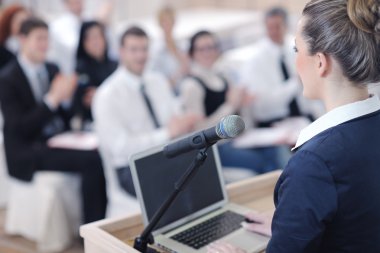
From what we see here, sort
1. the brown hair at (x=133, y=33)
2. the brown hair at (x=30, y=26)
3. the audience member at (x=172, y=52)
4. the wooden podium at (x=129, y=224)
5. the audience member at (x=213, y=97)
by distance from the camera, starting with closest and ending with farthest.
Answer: the wooden podium at (x=129, y=224) < the brown hair at (x=133, y=33) < the audience member at (x=213, y=97) < the brown hair at (x=30, y=26) < the audience member at (x=172, y=52)

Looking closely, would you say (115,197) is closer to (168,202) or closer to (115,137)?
(115,137)

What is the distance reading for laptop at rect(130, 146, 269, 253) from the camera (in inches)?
53.1

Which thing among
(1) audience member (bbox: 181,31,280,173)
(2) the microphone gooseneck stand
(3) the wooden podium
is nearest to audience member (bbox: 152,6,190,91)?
(1) audience member (bbox: 181,31,280,173)

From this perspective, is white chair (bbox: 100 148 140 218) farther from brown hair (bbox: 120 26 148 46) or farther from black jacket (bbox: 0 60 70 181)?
brown hair (bbox: 120 26 148 46)

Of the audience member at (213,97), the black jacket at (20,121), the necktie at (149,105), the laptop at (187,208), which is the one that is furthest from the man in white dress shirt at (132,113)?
the laptop at (187,208)

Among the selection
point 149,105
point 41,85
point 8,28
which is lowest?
point 149,105

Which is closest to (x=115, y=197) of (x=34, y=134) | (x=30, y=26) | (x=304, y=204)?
(x=34, y=134)

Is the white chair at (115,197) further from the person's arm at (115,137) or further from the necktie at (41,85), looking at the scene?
the necktie at (41,85)

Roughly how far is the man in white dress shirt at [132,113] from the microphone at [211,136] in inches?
54.9

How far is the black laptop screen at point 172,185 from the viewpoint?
137 centimetres

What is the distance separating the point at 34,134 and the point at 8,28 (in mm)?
1098

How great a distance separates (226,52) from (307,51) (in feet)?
13.7

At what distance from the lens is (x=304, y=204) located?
996mm

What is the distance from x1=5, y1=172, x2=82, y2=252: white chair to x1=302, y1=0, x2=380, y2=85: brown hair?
209 cm
